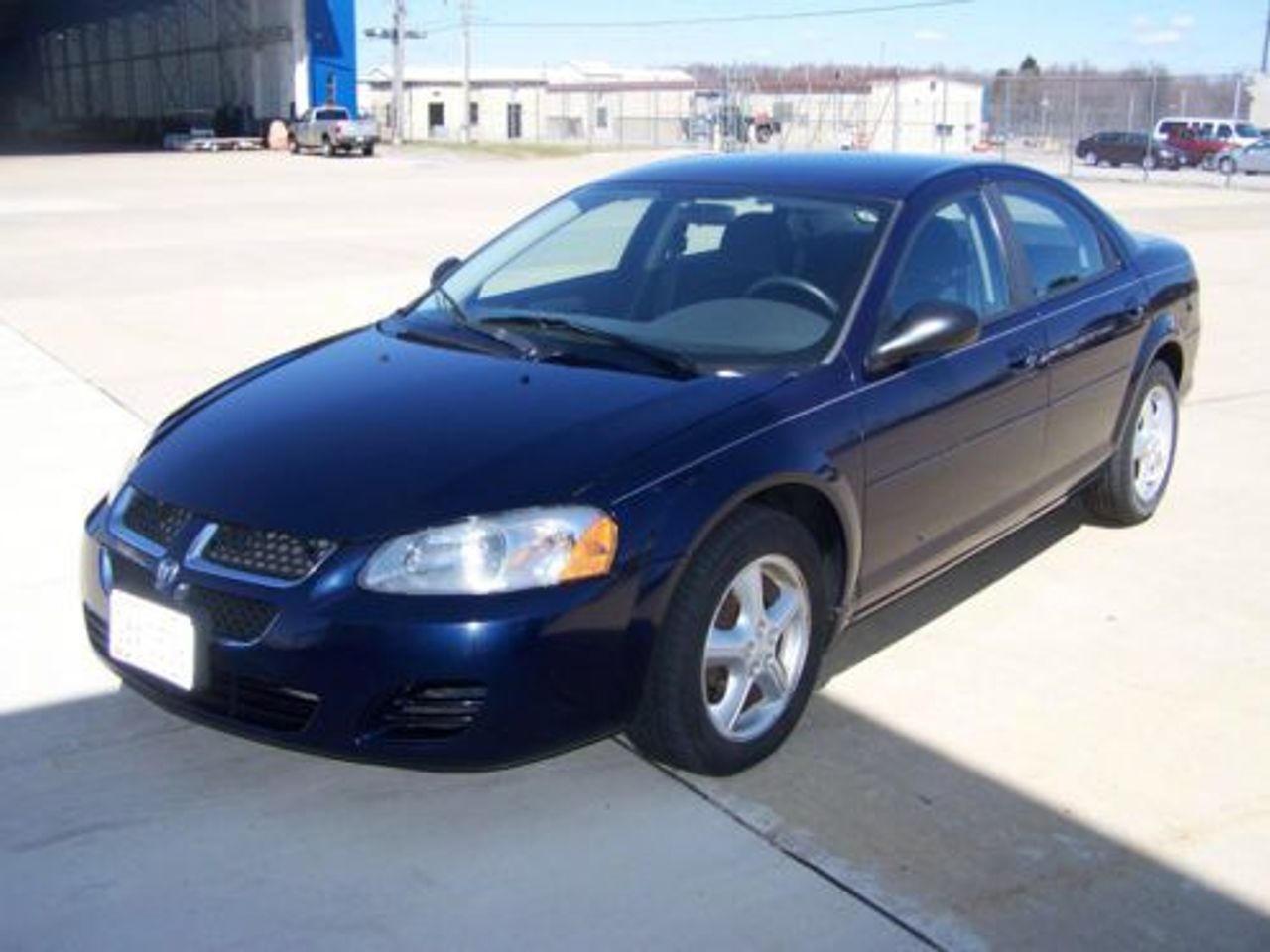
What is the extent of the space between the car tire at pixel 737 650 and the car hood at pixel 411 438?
1.04 ft

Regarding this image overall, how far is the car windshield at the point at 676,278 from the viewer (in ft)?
12.2

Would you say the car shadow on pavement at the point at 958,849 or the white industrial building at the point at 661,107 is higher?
the white industrial building at the point at 661,107

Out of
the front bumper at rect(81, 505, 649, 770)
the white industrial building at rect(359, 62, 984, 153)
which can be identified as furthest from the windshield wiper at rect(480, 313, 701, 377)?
the white industrial building at rect(359, 62, 984, 153)

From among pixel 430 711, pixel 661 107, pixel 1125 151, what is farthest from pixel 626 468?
pixel 661 107

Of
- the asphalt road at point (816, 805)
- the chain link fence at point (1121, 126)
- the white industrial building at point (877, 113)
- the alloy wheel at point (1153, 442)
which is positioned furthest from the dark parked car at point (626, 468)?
the white industrial building at point (877, 113)

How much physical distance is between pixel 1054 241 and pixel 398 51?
66.7m

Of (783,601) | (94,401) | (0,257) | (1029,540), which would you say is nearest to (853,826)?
(783,601)

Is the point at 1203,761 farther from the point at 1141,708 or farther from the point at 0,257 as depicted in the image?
the point at 0,257

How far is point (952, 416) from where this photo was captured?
3895mm

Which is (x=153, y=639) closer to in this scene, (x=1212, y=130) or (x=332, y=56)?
(x=1212, y=130)

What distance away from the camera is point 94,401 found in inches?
298

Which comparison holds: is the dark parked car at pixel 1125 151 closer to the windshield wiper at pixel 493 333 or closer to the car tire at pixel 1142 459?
the car tire at pixel 1142 459

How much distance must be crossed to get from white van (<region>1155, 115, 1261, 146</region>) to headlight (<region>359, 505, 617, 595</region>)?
1736 inches

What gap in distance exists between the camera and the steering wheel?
3.77m
